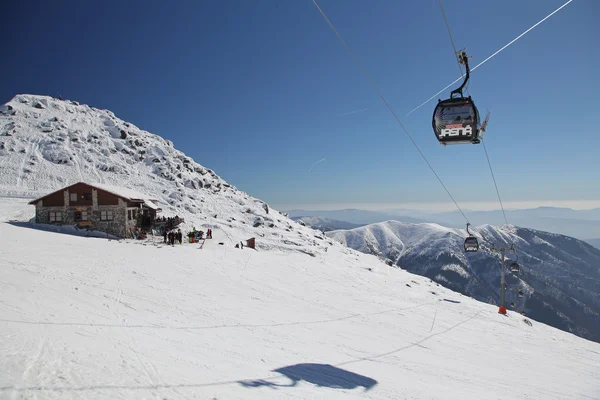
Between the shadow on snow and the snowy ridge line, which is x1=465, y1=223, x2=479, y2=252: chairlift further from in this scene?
the shadow on snow

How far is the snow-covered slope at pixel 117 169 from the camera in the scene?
52.8m

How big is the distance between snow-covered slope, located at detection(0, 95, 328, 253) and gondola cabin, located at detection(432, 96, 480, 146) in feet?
121

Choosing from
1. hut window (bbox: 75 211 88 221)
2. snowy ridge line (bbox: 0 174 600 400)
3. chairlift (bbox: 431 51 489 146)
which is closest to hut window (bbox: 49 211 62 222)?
hut window (bbox: 75 211 88 221)

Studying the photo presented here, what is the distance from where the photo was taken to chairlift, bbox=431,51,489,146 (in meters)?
10.6

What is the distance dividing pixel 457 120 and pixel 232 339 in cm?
1144

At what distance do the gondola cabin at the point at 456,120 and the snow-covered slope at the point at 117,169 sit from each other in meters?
36.8

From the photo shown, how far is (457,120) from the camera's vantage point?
1066 cm

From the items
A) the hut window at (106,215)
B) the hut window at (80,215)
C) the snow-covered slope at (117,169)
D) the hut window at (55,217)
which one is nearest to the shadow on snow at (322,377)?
the hut window at (106,215)

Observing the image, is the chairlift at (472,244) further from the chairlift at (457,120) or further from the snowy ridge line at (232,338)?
the chairlift at (457,120)

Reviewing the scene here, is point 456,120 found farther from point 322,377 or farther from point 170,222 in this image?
point 170,222

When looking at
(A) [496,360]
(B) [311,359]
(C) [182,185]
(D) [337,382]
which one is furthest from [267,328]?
(C) [182,185]

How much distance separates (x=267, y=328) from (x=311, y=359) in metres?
3.65

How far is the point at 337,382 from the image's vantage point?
9305 millimetres

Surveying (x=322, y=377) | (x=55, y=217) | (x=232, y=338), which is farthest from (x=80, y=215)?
(x=322, y=377)
